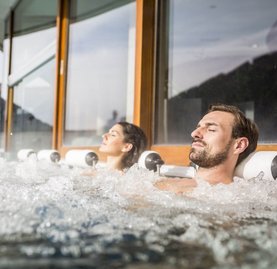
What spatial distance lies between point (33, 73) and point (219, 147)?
4.36 metres

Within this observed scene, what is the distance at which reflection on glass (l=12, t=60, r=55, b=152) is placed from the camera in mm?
5215

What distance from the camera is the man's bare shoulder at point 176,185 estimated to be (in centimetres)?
178

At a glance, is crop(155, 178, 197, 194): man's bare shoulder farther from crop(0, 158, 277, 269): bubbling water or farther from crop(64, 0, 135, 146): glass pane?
crop(64, 0, 135, 146): glass pane

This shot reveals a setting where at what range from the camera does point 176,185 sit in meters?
1.86

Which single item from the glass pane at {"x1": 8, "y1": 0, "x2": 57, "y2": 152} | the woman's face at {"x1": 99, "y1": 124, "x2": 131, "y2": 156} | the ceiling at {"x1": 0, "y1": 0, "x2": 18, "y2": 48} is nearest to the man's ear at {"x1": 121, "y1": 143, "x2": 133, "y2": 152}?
the woman's face at {"x1": 99, "y1": 124, "x2": 131, "y2": 156}

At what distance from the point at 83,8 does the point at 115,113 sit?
1511mm

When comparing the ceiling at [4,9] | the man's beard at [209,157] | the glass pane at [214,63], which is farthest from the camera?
the ceiling at [4,9]

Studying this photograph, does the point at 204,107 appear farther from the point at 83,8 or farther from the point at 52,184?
the point at 83,8

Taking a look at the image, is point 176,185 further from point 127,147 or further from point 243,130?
point 127,147

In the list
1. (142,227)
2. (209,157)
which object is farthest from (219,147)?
(142,227)

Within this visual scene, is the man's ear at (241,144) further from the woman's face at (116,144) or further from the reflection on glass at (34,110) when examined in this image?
the reflection on glass at (34,110)

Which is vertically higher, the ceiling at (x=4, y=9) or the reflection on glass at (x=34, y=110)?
the ceiling at (x=4, y=9)

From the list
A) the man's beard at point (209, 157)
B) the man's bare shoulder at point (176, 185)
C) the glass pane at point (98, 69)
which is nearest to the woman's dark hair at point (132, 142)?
the glass pane at point (98, 69)

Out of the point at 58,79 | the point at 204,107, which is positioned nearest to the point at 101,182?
the point at 204,107
